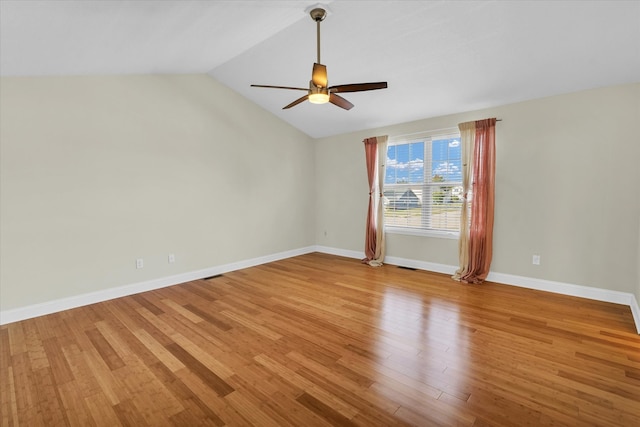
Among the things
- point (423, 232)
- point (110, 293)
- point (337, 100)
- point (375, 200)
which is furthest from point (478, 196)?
point (110, 293)

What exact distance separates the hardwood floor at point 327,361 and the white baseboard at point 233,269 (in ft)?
0.42

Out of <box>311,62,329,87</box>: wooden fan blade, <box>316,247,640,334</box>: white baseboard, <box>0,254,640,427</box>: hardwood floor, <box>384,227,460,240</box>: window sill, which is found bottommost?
<box>0,254,640,427</box>: hardwood floor

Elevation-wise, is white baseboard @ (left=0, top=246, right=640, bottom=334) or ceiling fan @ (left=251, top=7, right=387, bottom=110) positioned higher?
ceiling fan @ (left=251, top=7, right=387, bottom=110)

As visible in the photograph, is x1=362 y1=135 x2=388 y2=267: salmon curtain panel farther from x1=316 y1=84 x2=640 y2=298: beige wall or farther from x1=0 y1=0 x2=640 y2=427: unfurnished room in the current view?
x1=316 y1=84 x2=640 y2=298: beige wall

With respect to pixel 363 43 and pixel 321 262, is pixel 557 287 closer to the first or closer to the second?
pixel 321 262

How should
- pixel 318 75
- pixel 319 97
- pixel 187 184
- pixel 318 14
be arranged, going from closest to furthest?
pixel 318 75 → pixel 319 97 → pixel 318 14 → pixel 187 184

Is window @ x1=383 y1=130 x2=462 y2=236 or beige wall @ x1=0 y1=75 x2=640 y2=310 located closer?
beige wall @ x1=0 y1=75 x2=640 y2=310

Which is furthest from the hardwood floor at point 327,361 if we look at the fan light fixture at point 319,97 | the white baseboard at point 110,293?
the fan light fixture at point 319,97

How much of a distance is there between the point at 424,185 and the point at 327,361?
3.48 meters

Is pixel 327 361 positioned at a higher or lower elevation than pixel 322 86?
lower

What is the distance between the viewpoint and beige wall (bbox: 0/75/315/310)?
307cm

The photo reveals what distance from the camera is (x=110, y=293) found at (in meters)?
3.65

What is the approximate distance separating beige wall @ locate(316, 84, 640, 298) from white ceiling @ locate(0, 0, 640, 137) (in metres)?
0.28

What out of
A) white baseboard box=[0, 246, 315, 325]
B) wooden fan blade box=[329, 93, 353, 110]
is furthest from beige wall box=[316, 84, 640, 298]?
white baseboard box=[0, 246, 315, 325]
